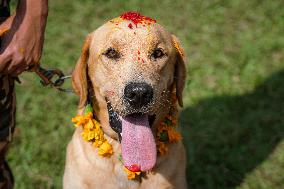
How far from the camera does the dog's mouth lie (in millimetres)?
3893

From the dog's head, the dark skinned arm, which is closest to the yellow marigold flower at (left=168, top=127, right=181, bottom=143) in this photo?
the dog's head

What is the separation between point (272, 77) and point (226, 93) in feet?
2.20

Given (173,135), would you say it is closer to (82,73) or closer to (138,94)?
(138,94)

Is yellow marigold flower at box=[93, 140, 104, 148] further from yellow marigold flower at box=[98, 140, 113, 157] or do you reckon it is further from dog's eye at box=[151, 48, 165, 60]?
dog's eye at box=[151, 48, 165, 60]

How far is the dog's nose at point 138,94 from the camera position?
3.67m

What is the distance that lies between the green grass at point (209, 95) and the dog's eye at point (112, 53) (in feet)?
6.45

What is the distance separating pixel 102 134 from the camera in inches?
166

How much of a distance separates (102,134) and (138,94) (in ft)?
2.26

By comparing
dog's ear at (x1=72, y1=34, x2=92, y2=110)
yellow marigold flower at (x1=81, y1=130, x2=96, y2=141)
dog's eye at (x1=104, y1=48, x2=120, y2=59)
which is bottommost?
yellow marigold flower at (x1=81, y1=130, x2=96, y2=141)

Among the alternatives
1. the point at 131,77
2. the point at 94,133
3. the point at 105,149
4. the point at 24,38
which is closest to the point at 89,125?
the point at 94,133

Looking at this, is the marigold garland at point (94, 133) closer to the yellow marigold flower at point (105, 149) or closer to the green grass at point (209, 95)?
the yellow marigold flower at point (105, 149)

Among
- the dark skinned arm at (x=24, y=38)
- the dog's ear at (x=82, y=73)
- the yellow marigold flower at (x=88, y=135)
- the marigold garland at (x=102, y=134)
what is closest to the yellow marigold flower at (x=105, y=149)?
the marigold garland at (x=102, y=134)

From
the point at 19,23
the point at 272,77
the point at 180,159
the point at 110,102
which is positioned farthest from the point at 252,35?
the point at 19,23

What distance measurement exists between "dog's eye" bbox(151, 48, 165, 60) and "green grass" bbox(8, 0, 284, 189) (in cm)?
192
